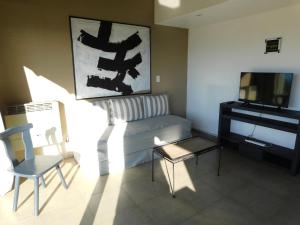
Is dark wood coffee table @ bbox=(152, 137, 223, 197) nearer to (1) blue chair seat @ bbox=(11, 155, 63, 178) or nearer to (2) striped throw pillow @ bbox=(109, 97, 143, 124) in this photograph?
(2) striped throw pillow @ bbox=(109, 97, 143, 124)

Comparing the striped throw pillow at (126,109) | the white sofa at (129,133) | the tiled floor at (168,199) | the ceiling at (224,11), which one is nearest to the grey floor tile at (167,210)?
the tiled floor at (168,199)

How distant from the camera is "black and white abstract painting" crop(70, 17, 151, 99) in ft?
10.5

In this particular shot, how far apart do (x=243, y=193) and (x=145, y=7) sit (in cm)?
334

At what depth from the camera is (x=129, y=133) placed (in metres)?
3.02

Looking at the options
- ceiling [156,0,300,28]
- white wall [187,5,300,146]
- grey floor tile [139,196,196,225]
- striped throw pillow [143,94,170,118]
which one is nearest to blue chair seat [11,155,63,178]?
grey floor tile [139,196,196,225]

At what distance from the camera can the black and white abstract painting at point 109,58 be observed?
321 cm

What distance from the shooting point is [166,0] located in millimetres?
3557

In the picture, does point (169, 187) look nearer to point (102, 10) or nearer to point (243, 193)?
point (243, 193)

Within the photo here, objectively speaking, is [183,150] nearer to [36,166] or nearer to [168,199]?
[168,199]

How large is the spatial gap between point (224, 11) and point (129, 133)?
230cm

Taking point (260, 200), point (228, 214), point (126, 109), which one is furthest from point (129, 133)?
point (260, 200)

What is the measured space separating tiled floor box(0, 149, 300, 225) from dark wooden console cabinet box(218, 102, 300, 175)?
26 centimetres

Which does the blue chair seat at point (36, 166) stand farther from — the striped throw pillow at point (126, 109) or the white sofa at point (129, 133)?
the striped throw pillow at point (126, 109)

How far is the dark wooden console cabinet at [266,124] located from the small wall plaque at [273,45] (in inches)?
33.9
